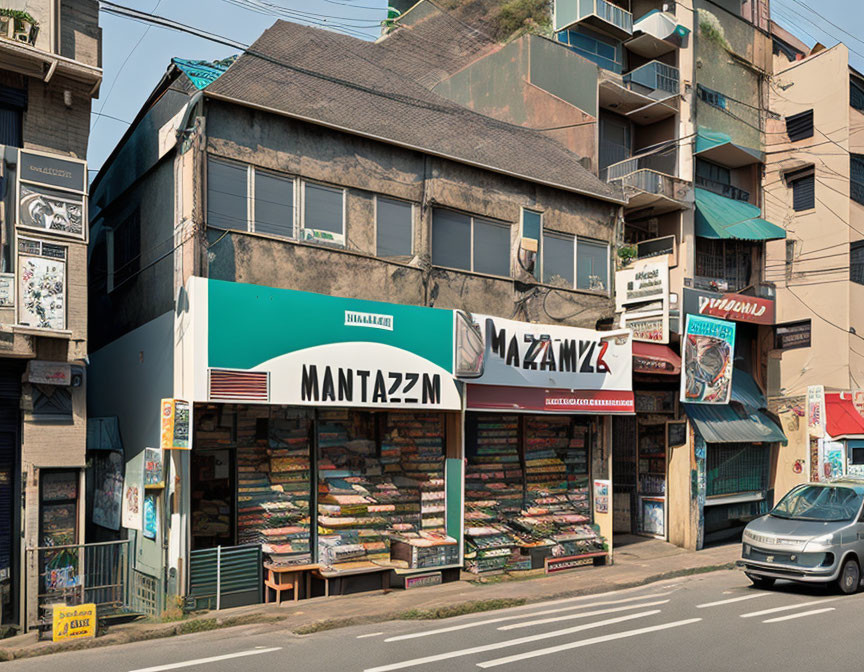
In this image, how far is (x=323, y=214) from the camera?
15.1m

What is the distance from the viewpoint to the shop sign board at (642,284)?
1934 centimetres

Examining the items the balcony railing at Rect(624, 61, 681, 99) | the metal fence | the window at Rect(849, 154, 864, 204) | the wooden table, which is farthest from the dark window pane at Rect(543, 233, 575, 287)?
the window at Rect(849, 154, 864, 204)

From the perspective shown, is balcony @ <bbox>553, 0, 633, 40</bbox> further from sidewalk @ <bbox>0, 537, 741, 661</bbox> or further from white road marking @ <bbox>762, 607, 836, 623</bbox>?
white road marking @ <bbox>762, 607, 836, 623</bbox>

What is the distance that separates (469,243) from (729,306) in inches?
363

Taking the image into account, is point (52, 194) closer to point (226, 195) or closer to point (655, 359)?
point (226, 195)

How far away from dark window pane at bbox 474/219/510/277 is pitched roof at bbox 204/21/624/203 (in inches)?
50.1

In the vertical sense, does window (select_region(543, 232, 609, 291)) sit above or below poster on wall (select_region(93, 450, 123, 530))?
above

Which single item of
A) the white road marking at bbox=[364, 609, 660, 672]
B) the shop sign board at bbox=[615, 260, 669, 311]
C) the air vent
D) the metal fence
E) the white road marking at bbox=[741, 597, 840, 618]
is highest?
Answer: the shop sign board at bbox=[615, 260, 669, 311]

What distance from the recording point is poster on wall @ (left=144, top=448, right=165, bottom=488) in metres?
13.0

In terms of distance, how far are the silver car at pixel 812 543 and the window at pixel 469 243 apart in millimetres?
7480

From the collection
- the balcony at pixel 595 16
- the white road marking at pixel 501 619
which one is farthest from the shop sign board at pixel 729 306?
the balcony at pixel 595 16

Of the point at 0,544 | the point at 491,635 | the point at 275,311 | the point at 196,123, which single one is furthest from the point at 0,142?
the point at 491,635

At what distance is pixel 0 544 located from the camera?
40.4 feet

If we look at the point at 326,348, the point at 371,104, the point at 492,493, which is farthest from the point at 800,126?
Result: the point at 326,348
